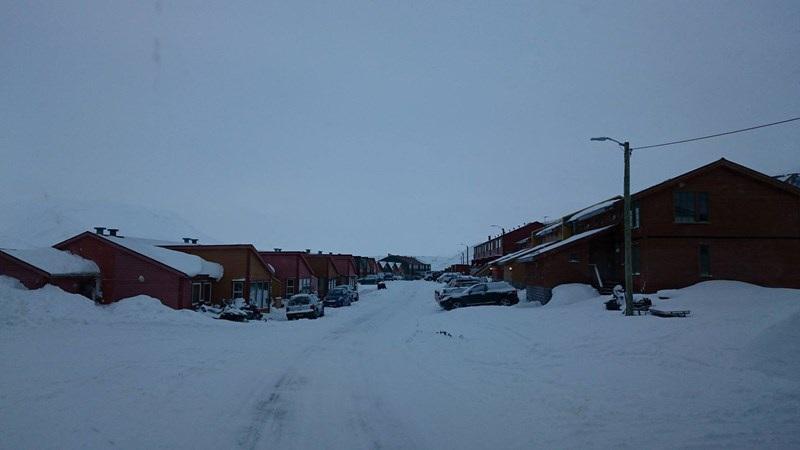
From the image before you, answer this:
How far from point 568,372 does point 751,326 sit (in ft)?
17.9

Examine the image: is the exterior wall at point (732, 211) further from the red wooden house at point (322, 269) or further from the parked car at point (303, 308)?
the red wooden house at point (322, 269)

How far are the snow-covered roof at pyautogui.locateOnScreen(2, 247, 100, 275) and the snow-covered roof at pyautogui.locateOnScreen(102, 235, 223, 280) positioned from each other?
2052 mm

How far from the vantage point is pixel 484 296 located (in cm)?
3688

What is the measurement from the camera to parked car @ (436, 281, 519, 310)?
36.5 metres

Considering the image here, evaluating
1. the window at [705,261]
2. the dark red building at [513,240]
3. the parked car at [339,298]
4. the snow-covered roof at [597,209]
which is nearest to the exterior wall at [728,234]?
the window at [705,261]

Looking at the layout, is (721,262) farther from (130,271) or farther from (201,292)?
(130,271)

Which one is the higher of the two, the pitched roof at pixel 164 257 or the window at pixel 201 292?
the pitched roof at pixel 164 257

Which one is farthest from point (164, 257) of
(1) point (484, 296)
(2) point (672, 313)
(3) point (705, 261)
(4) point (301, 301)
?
(3) point (705, 261)

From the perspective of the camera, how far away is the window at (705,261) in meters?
30.9

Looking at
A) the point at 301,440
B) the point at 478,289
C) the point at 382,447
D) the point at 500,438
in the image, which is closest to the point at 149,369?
the point at 301,440

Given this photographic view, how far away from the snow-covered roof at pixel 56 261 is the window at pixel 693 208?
34.3m

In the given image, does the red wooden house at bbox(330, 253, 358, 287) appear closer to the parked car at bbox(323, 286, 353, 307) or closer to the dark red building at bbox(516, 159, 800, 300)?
the parked car at bbox(323, 286, 353, 307)

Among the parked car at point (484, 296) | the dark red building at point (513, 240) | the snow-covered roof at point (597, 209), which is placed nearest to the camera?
the parked car at point (484, 296)

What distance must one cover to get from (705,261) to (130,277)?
33.9 m
